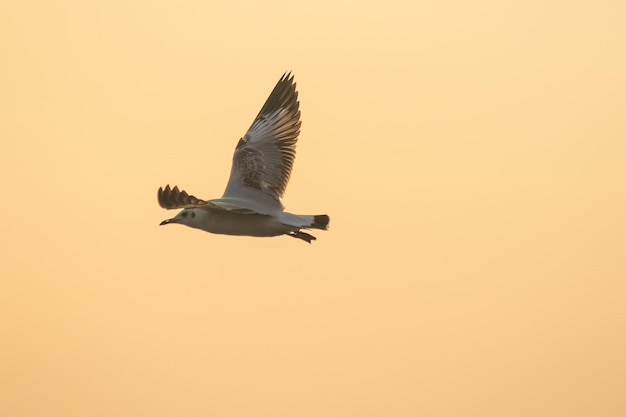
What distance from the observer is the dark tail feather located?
1434 centimetres

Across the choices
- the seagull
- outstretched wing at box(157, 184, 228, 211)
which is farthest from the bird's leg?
outstretched wing at box(157, 184, 228, 211)

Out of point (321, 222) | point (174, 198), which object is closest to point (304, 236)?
point (321, 222)

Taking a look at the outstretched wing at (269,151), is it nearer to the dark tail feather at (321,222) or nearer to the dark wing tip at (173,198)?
the dark tail feather at (321,222)

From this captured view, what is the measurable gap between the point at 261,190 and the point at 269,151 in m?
1.03

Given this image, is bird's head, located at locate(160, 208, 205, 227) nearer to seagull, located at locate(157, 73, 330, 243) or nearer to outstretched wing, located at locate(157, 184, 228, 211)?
seagull, located at locate(157, 73, 330, 243)

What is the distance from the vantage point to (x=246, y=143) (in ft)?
54.9

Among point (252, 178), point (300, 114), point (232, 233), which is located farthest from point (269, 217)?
point (300, 114)

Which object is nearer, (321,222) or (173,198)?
(173,198)

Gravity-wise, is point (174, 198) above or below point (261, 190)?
below

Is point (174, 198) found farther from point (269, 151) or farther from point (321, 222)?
point (269, 151)

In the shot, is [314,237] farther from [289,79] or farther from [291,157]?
[289,79]

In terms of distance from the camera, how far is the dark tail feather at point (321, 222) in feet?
47.1

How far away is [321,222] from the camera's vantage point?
14.4 meters

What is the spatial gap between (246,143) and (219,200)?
7.75ft
